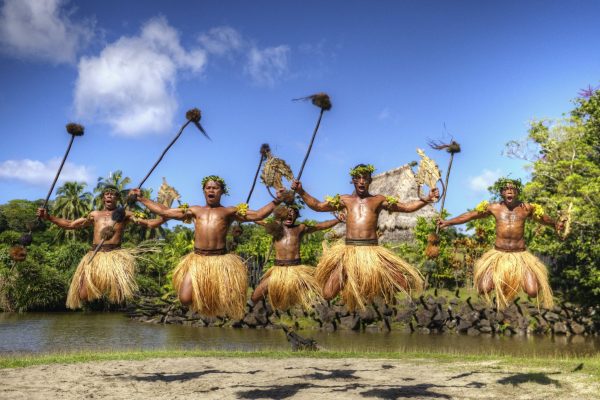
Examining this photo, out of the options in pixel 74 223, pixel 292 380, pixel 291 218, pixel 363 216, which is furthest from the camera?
pixel 292 380

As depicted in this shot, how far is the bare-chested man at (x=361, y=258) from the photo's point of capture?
224 inches

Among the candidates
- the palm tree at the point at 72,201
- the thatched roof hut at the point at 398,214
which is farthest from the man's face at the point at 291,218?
the palm tree at the point at 72,201

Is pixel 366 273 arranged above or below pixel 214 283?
above

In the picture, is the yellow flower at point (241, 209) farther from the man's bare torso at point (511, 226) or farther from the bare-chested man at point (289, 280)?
the man's bare torso at point (511, 226)

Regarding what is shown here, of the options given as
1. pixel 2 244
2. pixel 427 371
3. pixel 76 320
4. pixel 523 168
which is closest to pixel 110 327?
pixel 76 320

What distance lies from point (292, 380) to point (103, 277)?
314 cm

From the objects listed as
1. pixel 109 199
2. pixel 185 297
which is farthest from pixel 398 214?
pixel 185 297

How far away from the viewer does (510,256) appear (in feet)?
20.4

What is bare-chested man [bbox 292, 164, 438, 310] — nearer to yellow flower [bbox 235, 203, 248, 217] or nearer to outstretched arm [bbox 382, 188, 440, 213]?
outstretched arm [bbox 382, 188, 440, 213]

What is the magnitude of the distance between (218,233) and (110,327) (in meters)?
14.8

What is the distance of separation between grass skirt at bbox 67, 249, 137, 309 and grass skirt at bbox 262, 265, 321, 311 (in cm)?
158

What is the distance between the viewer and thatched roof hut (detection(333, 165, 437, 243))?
27.2 m

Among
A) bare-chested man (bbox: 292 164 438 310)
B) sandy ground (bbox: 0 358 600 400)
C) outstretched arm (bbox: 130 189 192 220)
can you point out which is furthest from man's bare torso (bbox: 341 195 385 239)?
sandy ground (bbox: 0 358 600 400)

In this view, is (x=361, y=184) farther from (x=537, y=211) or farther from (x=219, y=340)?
(x=219, y=340)
